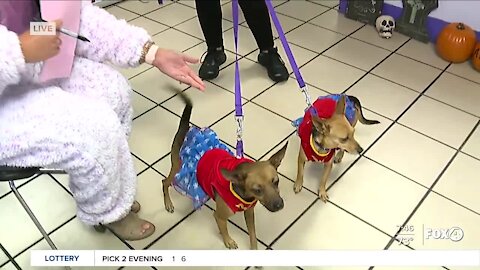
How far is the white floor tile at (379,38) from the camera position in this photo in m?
2.17

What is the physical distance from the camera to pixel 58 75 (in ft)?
3.27

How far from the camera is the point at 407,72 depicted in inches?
78.0

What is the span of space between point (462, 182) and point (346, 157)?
14.6 inches

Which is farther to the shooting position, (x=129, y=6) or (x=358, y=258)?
(x=129, y=6)

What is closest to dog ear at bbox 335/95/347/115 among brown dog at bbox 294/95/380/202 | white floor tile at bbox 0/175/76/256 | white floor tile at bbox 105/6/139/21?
brown dog at bbox 294/95/380/202

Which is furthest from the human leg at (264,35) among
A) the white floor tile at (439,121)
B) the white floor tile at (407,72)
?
the white floor tile at (439,121)

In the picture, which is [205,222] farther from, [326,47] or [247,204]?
[326,47]

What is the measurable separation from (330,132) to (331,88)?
0.66 m

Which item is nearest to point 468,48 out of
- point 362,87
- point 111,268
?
point 362,87

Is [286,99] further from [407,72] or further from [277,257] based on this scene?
[277,257]

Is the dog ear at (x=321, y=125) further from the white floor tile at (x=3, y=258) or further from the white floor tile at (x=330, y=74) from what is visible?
the white floor tile at (x=3, y=258)

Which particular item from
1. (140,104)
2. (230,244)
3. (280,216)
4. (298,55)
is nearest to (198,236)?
(230,244)

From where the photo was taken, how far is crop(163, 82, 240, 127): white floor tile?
173cm

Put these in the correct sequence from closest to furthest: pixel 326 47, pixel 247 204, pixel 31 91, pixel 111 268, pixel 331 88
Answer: pixel 31 91, pixel 247 204, pixel 111 268, pixel 331 88, pixel 326 47
